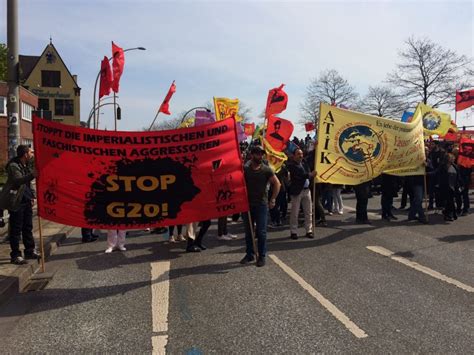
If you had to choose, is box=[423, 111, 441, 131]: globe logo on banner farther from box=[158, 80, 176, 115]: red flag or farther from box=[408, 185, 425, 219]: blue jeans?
box=[158, 80, 176, 115]: red flag

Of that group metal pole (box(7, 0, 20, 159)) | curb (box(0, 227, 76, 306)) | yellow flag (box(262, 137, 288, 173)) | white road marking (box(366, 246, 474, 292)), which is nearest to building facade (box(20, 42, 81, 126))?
metal pole (box(7, 0, 20, 159))

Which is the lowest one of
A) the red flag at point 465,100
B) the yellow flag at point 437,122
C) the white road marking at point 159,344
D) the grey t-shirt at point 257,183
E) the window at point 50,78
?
the white road marking at point 159,344

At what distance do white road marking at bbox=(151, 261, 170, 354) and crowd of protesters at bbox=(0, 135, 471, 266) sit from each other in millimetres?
1256

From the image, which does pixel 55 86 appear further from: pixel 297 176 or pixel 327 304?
pixel 327 304

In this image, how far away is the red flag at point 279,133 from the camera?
10484mm

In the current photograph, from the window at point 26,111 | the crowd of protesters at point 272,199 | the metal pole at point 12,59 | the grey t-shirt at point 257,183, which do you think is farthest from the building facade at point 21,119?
the grey t-shirt at point 257,183

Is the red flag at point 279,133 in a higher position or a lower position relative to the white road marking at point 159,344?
higher

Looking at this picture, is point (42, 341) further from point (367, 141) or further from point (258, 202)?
point (367, 141)

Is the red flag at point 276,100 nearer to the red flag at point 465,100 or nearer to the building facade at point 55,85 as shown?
the red flag at point 465,100

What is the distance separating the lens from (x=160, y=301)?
5273mm

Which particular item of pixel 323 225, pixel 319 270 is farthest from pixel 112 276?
pixel 323 225

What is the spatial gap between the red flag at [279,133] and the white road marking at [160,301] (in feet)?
14.8

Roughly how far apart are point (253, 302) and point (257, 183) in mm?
2339

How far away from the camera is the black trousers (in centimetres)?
673
